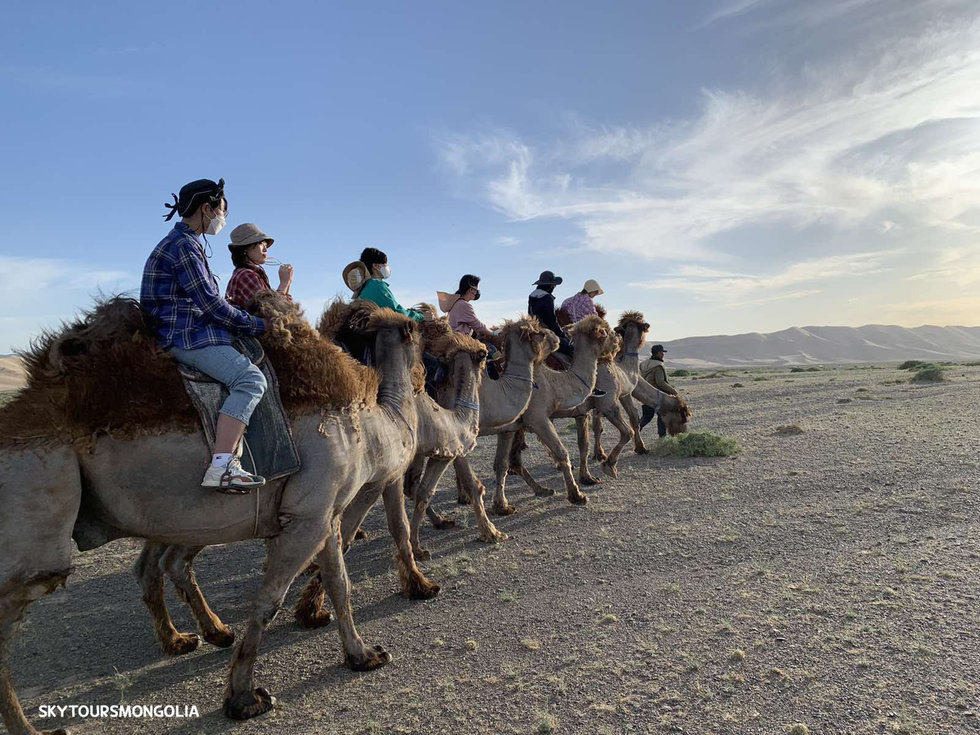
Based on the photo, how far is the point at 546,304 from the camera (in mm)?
9531

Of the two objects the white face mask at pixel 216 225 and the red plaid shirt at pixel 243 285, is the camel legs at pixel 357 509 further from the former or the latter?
the white face mask at pixel 216 225

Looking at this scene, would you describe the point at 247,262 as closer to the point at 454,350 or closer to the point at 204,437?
the point at 204,437

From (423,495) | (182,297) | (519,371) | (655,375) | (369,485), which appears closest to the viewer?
(182,297)

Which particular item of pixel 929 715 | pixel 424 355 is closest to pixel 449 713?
pixel 929 715

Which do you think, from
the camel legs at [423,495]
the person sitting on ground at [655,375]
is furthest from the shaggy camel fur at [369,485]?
the person sitting on ground at [655,375]

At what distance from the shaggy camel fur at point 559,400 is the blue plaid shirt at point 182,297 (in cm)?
501

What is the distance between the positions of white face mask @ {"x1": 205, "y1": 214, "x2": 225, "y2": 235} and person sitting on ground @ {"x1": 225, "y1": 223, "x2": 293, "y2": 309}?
1.90ft

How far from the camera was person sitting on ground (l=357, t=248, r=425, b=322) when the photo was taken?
19.6ft

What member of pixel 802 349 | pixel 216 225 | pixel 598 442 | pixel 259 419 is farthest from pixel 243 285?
pixel 802 349

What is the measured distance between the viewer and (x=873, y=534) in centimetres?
652

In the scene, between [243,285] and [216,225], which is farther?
[243,285]

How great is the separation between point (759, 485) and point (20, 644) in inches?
358

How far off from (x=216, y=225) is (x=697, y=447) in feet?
33.3

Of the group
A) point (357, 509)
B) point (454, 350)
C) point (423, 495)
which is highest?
point (454, 350)
